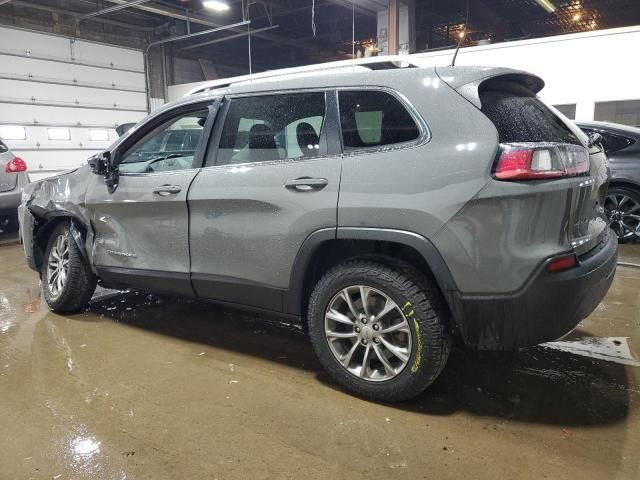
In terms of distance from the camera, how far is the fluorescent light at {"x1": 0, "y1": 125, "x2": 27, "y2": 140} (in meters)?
10.5

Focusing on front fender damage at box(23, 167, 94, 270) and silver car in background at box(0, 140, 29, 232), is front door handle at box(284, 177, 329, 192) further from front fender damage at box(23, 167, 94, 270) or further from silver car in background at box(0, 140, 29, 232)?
silver car in background at box(0, 140, 29, 232)

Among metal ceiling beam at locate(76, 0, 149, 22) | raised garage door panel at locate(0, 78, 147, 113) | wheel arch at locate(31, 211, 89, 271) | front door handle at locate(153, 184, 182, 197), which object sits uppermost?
metal ceiling beam at locate(76, 0, 149, 22)

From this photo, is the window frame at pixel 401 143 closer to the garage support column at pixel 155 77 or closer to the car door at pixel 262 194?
the car door at pixel 262 194

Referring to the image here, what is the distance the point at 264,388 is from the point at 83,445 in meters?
0.89

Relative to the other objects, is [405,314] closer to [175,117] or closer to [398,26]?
[175,117]

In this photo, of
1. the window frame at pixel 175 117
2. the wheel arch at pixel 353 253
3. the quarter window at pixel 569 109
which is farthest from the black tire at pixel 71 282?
the quarter window at pixel 569 109

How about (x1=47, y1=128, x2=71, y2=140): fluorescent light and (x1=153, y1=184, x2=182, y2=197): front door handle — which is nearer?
(x1=153, y1=184, x2=182, y2=197): front door handle

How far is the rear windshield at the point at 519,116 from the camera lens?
2.10 metres

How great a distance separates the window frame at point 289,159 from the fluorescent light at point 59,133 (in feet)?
34.4

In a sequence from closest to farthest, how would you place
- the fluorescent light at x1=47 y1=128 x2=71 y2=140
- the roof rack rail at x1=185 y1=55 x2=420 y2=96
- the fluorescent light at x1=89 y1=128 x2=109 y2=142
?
the roof rack rail at x1=185 y1=55 x2=420 y2=96 < the fluorescent light at x1=47 y1=128 x2=71 y2=140 < the fluorescent light at x1=89 y1=128 x2=109 y2=142

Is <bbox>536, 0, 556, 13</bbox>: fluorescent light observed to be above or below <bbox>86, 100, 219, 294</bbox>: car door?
above

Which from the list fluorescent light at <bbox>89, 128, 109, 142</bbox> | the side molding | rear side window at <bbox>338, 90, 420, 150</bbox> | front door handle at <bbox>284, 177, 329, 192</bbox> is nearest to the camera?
the side molding

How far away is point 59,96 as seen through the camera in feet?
37.9

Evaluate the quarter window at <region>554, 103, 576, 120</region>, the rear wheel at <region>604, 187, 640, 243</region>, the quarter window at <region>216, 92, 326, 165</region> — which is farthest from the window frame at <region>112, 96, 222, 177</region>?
the quarter window at <region>554, 103, 576, 120</region>
